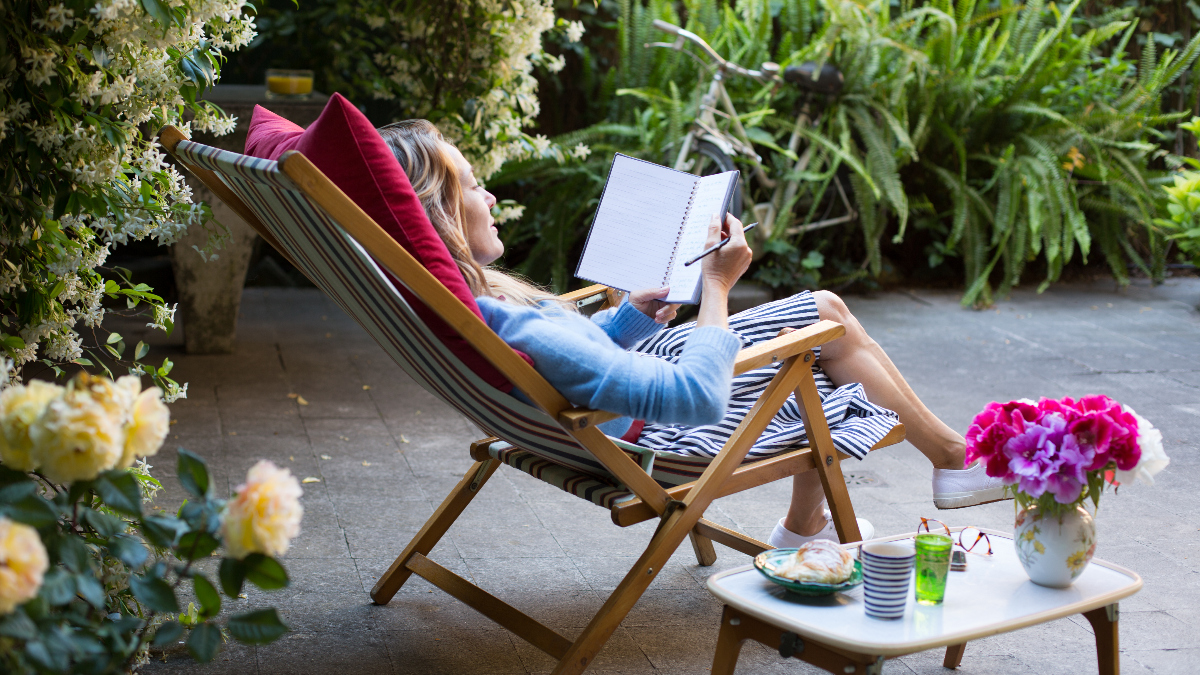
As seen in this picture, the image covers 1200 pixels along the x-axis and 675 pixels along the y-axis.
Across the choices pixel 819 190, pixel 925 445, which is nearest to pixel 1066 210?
pixel 819 190

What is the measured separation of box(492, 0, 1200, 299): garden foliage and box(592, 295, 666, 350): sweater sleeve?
2771 millimetres

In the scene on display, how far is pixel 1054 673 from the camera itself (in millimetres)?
1840

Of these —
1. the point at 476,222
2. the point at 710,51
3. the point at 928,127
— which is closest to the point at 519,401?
the point at 476,222

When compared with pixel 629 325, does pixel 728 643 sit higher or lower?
lower

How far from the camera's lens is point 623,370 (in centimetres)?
160

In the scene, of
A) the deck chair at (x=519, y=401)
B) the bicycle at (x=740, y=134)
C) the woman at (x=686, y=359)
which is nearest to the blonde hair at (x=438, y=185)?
the woman at (x=686, y=359)

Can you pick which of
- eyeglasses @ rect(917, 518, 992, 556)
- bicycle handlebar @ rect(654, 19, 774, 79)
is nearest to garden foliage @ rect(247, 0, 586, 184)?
bicycle handlebar @ rect(654, 19, 774, 79)

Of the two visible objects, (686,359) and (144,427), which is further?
(686,359)

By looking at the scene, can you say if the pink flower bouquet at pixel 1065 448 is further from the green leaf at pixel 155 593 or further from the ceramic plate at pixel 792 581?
the green leaf at pixel 155 593

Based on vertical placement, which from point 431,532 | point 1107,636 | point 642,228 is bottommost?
point 431,532

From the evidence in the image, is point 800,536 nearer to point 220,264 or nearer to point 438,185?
point 438,185

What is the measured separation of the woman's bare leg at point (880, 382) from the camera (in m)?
2.13

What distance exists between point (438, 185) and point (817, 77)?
3433 millimetres

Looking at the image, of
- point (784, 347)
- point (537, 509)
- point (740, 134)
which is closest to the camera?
point (784, 347)
